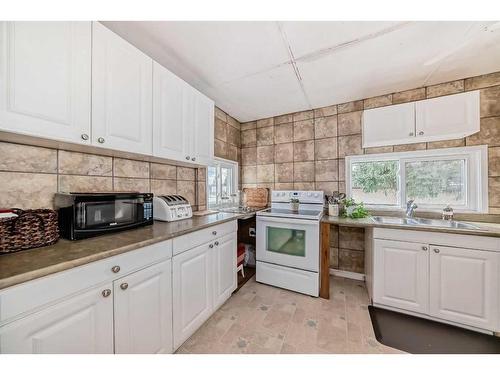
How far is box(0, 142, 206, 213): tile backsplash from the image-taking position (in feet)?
3.34

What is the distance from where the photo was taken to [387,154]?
2.20m

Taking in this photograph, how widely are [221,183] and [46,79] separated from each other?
204 cm

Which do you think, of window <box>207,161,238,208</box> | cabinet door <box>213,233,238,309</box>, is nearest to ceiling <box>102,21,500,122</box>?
window <box>207,161,238,208</box>

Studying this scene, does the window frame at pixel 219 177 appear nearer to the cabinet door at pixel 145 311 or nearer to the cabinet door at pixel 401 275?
the cabinet door at pixel 145 311

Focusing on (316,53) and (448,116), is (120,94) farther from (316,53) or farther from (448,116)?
(448,116)

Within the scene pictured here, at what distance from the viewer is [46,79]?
916 mm

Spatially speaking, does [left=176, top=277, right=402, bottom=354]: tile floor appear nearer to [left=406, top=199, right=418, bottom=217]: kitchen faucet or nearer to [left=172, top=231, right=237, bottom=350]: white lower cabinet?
[left=172, top=231, right=237, bottom=350]: white lower cabinet

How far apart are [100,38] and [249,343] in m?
2.24

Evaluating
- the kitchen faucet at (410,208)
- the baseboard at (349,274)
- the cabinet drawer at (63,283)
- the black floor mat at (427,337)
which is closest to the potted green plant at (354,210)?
the kitchen faucet at (410,208)

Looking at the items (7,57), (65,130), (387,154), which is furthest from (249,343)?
(387,154)

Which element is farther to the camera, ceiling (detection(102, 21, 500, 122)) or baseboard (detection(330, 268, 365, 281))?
baseboard (detection(330, 268, 365, 281))

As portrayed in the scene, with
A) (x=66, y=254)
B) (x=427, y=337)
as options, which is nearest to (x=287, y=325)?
(x=427, y=337)

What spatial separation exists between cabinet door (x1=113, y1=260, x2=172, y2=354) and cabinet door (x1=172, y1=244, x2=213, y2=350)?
59 millimetres
